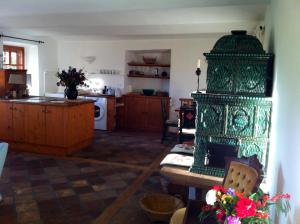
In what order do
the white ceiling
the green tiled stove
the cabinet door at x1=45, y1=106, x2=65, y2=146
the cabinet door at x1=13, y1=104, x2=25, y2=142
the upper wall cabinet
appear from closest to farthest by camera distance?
1. the green tiled stove
2. the white ceiling
3. the cabinet door at x1=45, y1=106, x2=65, y2=146
4. the cabinet door at x1=13, y1=104, x2=25, y2=142
5. the upper wall cabinet

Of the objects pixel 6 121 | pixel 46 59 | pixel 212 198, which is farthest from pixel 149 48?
pixel 212 198

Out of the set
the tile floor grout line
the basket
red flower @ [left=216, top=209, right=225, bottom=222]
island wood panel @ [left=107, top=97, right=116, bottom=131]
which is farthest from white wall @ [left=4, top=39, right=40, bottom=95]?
red flower @ [left=216, top=209, right=225, bottom=222]

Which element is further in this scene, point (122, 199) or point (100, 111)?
point (100, 111)

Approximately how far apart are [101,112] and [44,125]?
8.01ft

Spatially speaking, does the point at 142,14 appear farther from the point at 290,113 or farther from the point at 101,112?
the point at 101,112

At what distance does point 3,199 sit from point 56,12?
2760 millimetres

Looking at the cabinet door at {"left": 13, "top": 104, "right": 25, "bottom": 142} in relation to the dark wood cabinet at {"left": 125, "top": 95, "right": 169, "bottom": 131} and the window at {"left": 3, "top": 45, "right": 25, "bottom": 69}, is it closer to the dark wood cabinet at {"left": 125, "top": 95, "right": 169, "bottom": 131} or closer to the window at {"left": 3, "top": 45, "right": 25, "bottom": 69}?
the window at {"left": 3, "top": 45, "right": 25, "bottom": 69}

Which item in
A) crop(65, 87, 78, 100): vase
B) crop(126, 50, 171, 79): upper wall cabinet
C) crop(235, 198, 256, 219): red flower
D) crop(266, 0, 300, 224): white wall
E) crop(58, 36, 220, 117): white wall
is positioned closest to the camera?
crop(235, 198, 256, 219): red flower

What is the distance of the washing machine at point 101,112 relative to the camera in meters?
7.30

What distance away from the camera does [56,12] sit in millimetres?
4406

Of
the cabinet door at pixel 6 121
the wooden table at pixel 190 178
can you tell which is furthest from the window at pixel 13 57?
the wooden table at pixel 190 178

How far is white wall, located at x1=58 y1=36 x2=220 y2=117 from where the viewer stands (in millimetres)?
7137

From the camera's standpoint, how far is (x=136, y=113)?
765 cm

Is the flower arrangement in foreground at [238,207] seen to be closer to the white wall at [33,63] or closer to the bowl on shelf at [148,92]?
the bowl on shelf at [148,92]
